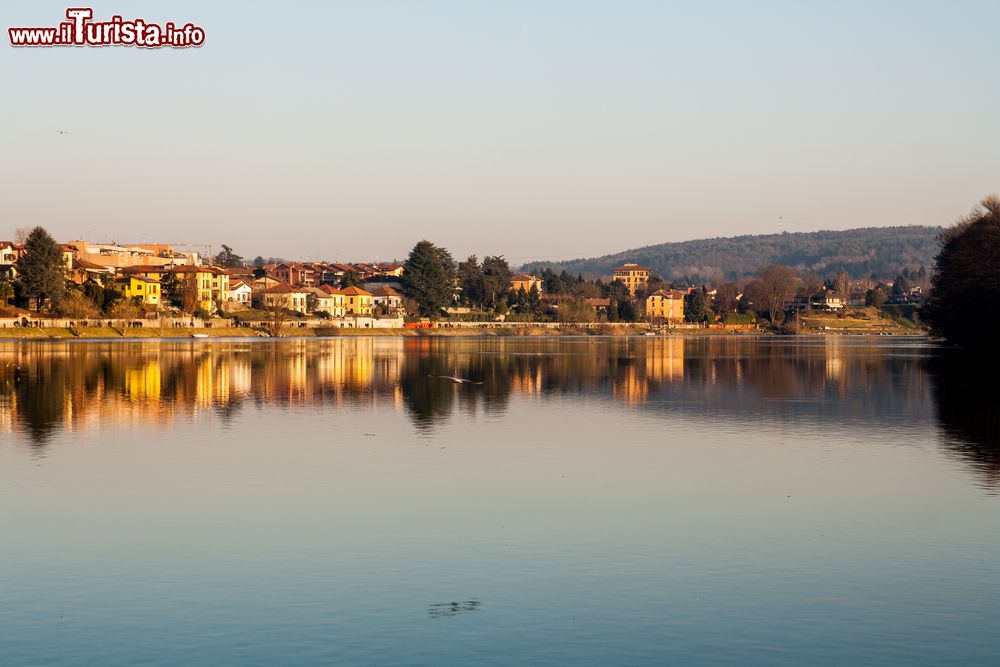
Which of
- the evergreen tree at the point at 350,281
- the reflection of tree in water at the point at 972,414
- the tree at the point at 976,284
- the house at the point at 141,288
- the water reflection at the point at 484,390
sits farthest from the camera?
the evergreen tree at the point at 350,281

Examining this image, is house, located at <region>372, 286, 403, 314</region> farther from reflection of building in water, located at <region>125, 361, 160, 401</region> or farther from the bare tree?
reflection of building in water, located at <region>125, 361, 160, 401</region>

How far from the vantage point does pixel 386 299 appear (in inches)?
7106

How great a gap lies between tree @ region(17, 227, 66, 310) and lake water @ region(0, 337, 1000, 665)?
80446 millimetres

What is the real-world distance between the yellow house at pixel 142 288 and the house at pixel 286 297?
2040 cm

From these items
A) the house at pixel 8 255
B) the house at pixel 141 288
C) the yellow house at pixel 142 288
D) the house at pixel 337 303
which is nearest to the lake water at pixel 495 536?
the house at pixel 8 255

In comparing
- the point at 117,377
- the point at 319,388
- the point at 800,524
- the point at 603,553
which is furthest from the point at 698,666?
the point at 117,377

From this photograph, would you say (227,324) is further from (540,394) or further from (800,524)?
(800,524)

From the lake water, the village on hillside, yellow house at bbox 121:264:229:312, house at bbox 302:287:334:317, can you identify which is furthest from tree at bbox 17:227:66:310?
the lake water

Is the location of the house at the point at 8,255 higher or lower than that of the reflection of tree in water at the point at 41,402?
higher

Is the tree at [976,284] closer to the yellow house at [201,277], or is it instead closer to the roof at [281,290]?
the yellow house at [201,277]

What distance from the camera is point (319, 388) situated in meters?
47.1

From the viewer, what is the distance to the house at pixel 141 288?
440 feet

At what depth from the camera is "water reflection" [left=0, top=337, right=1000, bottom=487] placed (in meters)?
34.0

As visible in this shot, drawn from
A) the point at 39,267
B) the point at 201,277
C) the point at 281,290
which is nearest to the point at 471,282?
the point at 281,290
